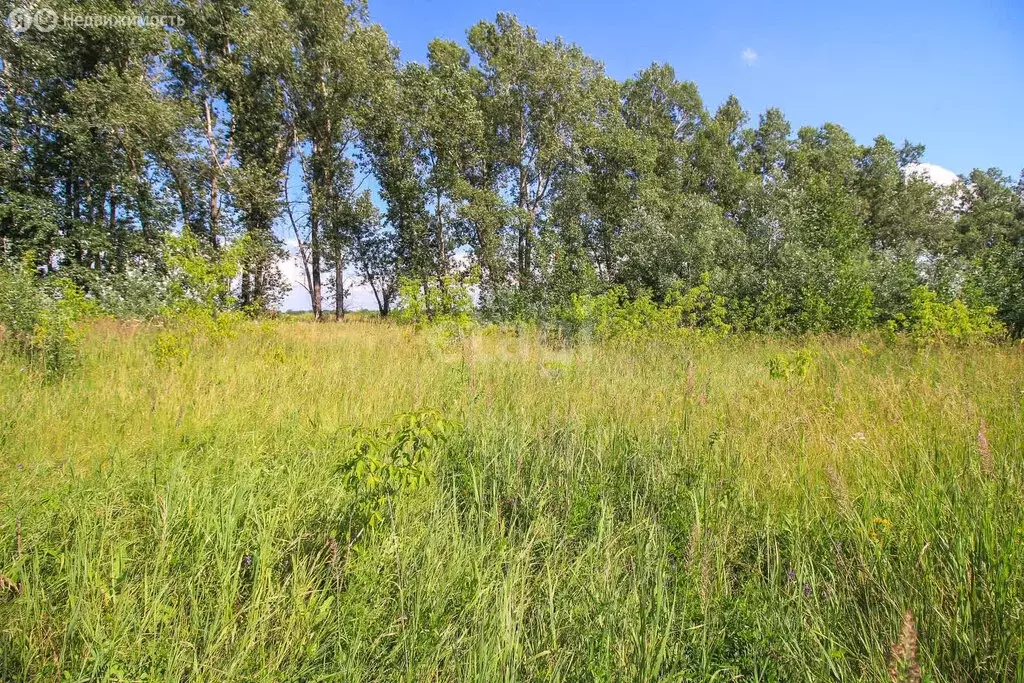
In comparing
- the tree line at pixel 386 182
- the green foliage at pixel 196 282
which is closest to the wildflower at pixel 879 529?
the green foliage at pixel 196 282

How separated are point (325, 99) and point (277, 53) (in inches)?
92.3

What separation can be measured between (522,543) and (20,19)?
24399mm

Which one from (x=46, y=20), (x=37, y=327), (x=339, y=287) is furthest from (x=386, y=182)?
(x=37, y=327)

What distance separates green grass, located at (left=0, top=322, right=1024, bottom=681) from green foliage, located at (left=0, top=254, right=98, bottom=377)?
0.83m

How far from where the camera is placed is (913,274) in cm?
1294

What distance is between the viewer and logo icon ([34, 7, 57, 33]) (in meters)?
15.8

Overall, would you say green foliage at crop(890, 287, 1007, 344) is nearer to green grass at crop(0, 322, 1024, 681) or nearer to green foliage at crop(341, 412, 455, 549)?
green grass at crop(0, 322, 1024, 681)

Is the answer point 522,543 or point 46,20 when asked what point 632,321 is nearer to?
point 522,543

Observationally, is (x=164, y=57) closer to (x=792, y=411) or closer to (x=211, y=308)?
(x=211, y=308)

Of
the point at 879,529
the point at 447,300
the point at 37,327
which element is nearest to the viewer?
the point at 879,529

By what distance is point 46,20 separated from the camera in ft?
52.3

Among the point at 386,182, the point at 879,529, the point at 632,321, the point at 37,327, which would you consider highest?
the point at 386,182

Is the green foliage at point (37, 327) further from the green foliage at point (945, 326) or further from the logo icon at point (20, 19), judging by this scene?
the logo icon at point (20, 19)

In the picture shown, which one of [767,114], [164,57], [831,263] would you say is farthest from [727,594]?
[767,114]
